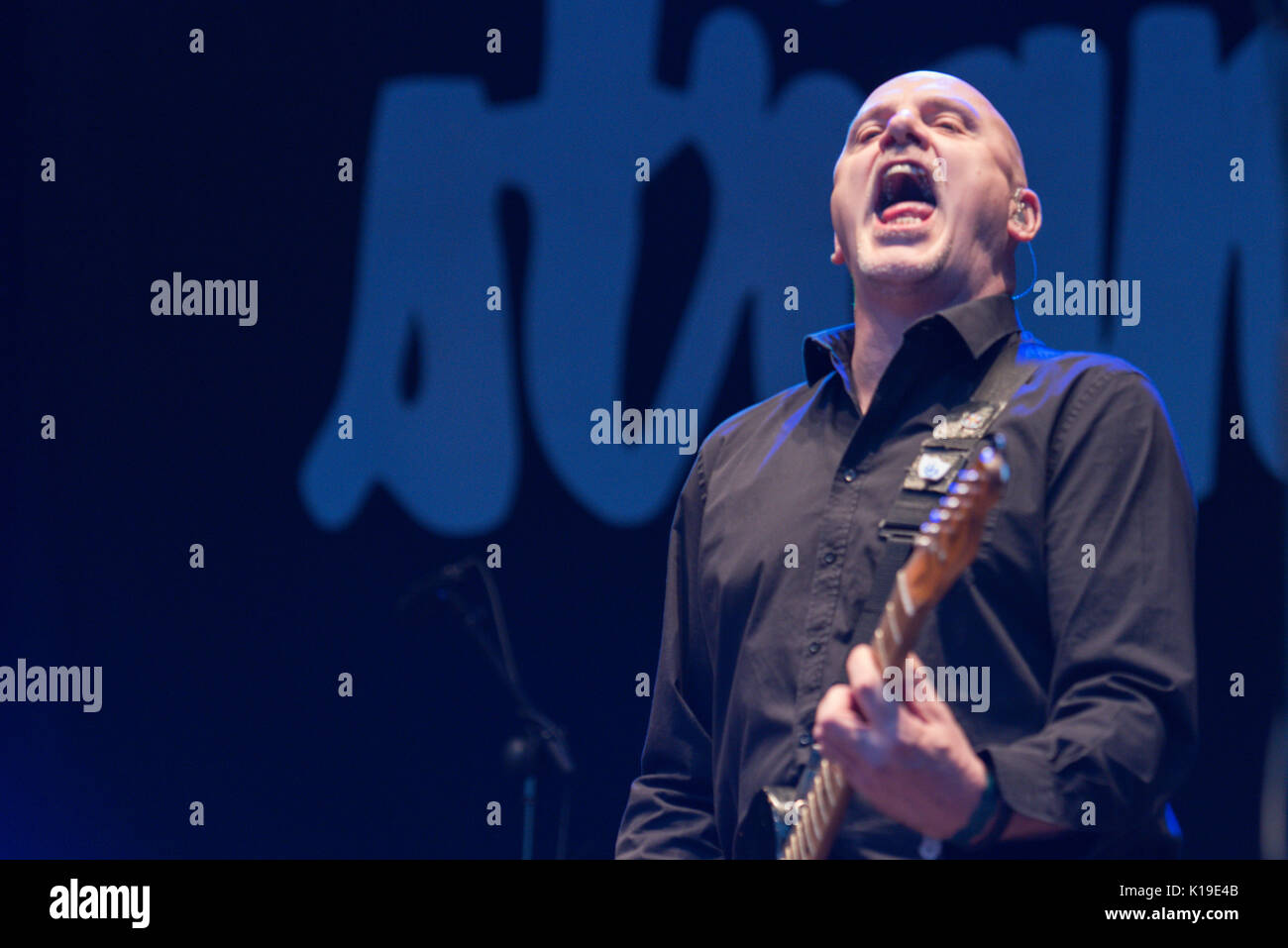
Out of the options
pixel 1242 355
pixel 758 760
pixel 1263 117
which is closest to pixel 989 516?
pixel 758 760

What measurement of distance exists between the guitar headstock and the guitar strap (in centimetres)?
28

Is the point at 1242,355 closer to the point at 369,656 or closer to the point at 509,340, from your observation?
the point at 509,340

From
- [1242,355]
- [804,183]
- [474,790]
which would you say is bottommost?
[474,790]

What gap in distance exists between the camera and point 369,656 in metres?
3.56

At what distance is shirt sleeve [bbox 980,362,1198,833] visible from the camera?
5.30ft

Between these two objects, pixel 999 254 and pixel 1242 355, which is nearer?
pixel 999 254

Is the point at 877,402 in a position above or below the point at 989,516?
above

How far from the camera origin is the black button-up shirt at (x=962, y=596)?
167 cm

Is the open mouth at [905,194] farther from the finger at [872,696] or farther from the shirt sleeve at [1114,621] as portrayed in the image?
the finger at [872,696]

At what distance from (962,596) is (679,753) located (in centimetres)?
57

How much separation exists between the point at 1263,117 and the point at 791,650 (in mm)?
2215

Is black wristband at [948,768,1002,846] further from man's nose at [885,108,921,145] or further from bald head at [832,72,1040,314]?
man's nose at [885,108,921,145]

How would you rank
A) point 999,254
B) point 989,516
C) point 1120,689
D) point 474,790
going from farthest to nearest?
point 474,790 → point 999,254 → point 989,516 → point 1120,689

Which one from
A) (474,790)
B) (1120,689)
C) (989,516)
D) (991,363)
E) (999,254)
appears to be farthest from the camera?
(474,790)
